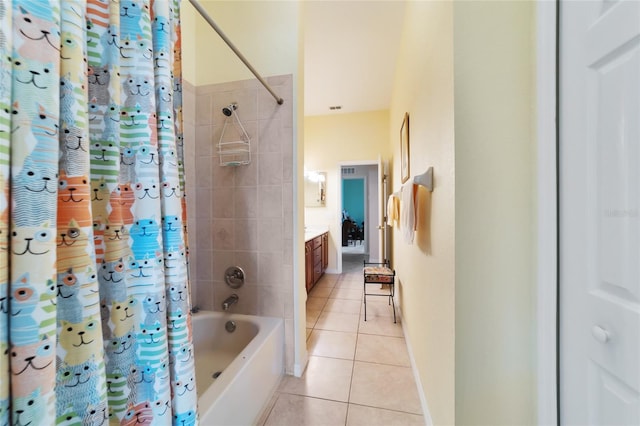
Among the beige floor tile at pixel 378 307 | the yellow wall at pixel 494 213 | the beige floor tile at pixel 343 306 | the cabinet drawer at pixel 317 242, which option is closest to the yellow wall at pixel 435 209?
the yellow wall at pixel 494 213

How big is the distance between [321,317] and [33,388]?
2.56m

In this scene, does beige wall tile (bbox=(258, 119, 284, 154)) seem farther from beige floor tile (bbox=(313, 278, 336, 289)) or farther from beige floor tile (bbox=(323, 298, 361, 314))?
beige floor tile (bbox=(313, 278, 336, 289))

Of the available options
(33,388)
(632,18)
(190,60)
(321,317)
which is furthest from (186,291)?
(321,317)

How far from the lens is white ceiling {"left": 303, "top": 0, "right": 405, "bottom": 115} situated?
7.11ft

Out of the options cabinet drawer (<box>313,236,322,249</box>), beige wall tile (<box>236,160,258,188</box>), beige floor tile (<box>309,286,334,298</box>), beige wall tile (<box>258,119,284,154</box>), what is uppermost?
beige wall tile (<box>258,119,284,154</box>)

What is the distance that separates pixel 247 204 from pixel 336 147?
298 cm

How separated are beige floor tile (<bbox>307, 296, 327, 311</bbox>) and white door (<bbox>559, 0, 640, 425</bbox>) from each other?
241cm

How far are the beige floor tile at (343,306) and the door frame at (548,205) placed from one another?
85.4 inches

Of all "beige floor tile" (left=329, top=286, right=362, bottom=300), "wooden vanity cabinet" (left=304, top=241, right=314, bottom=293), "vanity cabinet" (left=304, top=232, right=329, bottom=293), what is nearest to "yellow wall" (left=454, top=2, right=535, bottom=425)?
"vanity cabinet" (left=304, top=232, right=329, bottom=293)

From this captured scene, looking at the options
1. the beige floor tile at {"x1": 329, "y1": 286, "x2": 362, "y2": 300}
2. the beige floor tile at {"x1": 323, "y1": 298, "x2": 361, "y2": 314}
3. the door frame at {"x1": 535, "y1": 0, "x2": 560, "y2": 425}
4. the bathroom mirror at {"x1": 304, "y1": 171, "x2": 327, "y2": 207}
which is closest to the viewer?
the door frame at {"x1": 535, "y1": 0, "x2": 560, "y2": 425}

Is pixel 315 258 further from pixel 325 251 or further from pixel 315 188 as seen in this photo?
pixel 315 188

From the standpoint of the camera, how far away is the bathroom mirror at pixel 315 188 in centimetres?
452

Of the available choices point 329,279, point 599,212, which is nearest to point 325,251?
point 329,279

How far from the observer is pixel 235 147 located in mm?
1818
